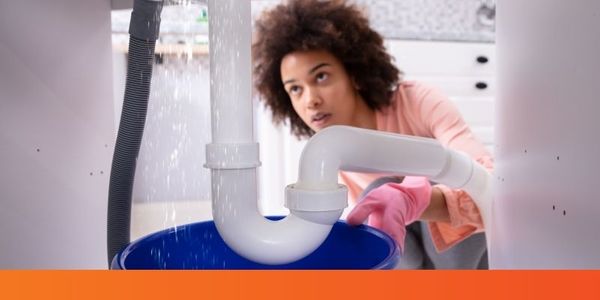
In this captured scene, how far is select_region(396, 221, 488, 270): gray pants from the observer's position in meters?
0.95

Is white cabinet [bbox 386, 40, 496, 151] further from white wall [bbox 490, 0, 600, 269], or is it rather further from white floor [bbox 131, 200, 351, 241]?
white wall [bbox 490, 0, 600, 269]

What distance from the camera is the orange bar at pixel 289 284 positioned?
25 centimetres

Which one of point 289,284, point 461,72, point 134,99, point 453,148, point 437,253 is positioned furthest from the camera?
point 461,72

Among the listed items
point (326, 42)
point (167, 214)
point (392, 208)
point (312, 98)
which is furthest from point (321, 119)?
point (167, 214)

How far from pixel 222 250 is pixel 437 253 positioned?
0.61 metres

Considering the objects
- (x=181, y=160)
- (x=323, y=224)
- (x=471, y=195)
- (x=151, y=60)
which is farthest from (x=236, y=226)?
(x=181, y=160)

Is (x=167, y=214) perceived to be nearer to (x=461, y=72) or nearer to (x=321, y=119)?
(x=321, y=119)

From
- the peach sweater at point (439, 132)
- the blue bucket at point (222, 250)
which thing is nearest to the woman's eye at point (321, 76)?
the peach sweater at point (439, 132)

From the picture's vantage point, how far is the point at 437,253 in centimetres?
96

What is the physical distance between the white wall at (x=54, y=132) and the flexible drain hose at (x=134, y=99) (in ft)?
0.21

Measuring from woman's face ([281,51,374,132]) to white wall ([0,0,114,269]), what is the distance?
509mm

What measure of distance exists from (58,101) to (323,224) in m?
0.33

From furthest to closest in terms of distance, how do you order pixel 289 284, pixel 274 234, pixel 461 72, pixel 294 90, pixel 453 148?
pixel 461 72, pixel 294 90, pixel 453 148, pixel 274 234, pixel 289 284

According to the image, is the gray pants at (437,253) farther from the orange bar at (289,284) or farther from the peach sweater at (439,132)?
the orange bar at (289,284)
